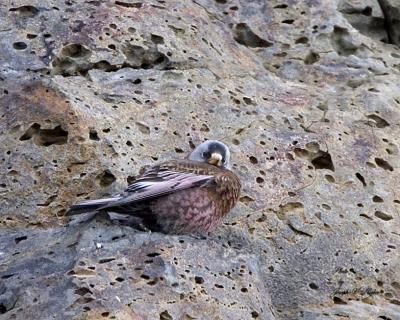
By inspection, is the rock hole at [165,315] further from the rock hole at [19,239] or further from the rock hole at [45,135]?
the rock hole at [45,135]

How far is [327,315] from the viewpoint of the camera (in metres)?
6.48

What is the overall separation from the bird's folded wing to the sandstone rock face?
0.23 metres

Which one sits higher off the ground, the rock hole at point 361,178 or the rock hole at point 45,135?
the rock hole at point 45,135

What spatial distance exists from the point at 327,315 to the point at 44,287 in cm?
176

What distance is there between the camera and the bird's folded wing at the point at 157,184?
6.41 metres

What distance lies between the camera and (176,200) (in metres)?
6.58

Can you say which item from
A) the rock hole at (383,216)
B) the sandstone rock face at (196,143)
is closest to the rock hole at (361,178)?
the sandstone rock face at (196,143)

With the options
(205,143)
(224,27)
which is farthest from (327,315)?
(224,27)

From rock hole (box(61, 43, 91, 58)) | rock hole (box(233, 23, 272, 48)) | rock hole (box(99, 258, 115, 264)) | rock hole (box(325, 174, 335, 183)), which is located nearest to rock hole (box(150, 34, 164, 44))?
rock hole (box(61, 43, 91, 58))

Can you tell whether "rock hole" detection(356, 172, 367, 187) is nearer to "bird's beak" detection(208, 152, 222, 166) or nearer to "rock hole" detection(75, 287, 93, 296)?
"bird's beak" detection(208, 152, 222, 166)

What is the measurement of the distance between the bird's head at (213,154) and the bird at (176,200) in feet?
0.35

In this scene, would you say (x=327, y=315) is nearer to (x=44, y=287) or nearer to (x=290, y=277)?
(x=290, y=277)

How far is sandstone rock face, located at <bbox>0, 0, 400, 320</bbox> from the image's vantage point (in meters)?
5.92

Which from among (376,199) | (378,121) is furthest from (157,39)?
(376,199)
